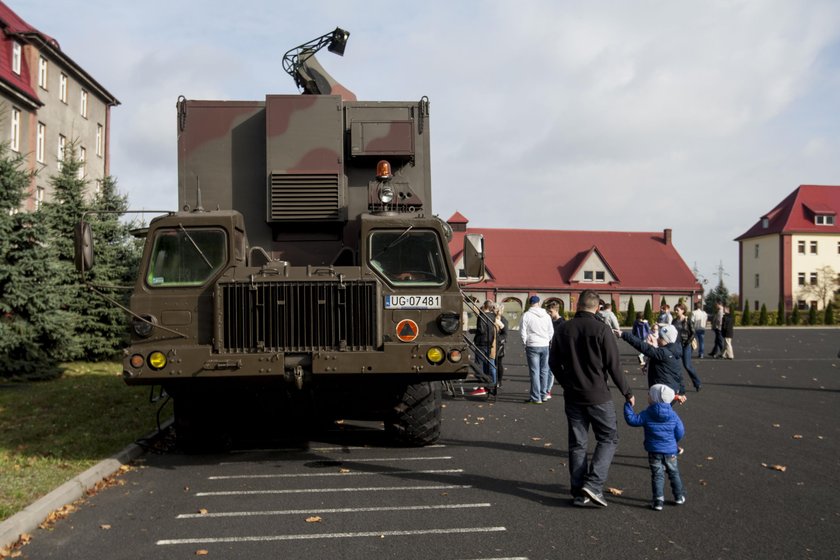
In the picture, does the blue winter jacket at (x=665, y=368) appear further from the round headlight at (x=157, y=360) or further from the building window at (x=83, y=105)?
the building window at (x=83, y=105)

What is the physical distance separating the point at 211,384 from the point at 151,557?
8.48 ft

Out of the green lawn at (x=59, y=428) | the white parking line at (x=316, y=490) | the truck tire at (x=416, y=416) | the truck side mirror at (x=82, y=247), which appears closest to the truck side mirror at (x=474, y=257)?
the truck tire at (x=416, y=416)

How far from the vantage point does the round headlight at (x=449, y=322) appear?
8.05 meters

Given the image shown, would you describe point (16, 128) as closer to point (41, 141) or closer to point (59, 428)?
point (41, 141)

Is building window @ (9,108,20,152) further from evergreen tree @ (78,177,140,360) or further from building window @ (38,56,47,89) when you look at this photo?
evergreen tree @ (78,177,140,360)

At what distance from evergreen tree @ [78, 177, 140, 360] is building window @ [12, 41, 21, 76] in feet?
52.3

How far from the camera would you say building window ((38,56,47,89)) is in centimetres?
3759

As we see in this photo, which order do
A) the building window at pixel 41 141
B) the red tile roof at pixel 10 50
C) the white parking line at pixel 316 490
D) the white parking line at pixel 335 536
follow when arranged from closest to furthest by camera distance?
the white parking line at pixel 335 536
the white parking line at pixel 316 490
the red tile roof at pixel 10 50
the building window at pixel 41 141

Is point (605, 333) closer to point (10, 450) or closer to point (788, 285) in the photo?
point (10, 450)

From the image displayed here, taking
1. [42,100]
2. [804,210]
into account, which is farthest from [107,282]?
[804,210]

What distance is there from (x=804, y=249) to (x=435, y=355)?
7940 cm

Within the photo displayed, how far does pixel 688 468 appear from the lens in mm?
8273

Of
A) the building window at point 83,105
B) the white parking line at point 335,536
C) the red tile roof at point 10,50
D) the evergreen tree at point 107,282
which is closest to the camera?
the white parking line at point 335,536

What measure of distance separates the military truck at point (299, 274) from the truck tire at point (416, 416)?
19 mm
